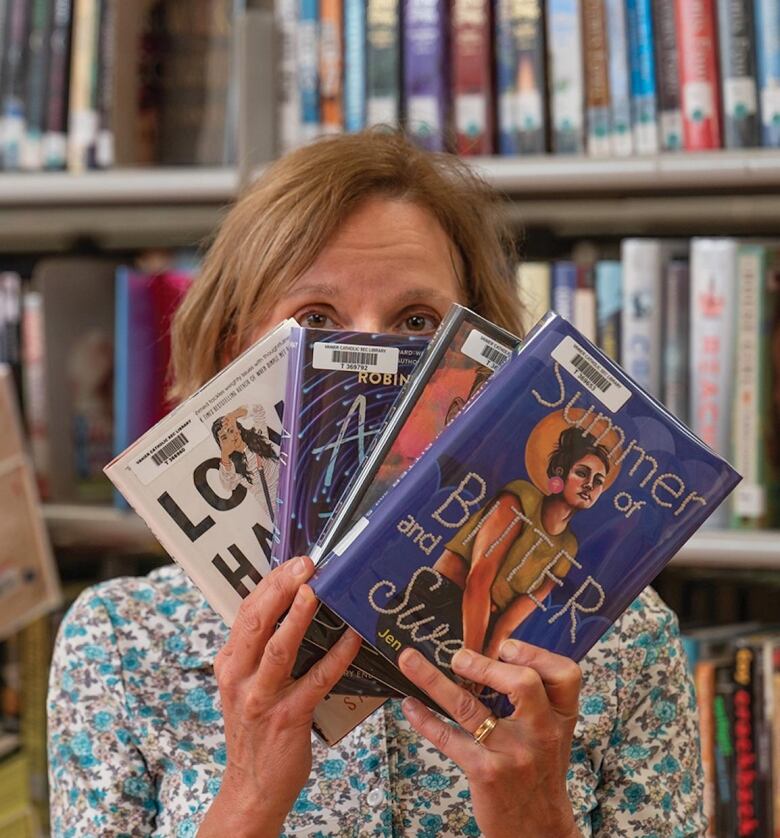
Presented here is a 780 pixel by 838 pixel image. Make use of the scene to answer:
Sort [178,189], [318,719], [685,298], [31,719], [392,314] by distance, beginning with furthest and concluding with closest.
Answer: [31,719] → [178,189] → [685,298] → [392,314] → [318,719]

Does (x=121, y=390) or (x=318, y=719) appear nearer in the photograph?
(x=318, y=719)

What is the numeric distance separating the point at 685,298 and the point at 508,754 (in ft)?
2.69

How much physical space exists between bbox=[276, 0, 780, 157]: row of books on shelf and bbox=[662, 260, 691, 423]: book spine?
180 mm

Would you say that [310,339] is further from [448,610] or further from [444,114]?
[444,114]

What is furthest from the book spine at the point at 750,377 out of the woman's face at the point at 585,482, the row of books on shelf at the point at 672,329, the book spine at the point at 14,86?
the book spine at the point at 14,86

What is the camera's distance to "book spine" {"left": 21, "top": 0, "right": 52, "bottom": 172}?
1690 millimetres

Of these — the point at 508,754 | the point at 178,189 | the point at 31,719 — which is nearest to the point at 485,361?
the point at 508,754

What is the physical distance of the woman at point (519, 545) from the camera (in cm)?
80

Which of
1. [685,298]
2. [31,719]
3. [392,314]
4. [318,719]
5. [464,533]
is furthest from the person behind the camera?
[31,719]

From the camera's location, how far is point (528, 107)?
151 cm

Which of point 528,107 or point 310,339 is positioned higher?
point 528,107

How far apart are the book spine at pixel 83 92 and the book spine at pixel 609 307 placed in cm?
80

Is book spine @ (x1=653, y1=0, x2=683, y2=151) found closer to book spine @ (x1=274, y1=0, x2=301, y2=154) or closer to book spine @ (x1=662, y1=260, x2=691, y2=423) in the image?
book spine @ (x1=662, y1=260, x2=691, y2=423)

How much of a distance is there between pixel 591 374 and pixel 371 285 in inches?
11.8
